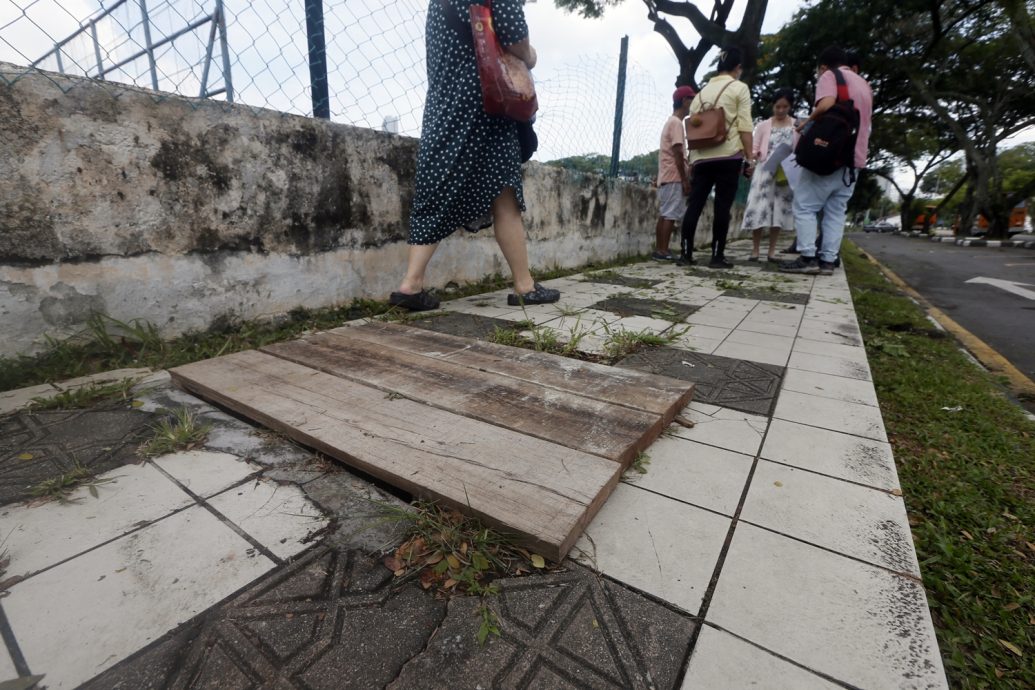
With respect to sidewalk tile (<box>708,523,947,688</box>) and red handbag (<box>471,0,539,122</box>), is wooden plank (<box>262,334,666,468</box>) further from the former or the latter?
red handbag (<box>471,0,539,122</box>)

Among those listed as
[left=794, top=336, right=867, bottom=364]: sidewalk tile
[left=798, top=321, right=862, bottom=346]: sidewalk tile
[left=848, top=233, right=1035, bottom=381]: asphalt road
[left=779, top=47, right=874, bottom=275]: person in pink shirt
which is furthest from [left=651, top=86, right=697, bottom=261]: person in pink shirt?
[left=794, top=336, right=867, bottom=364]: sidewalk tile

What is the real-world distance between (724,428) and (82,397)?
208 centimetres

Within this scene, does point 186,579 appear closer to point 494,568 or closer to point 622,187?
point 494,568

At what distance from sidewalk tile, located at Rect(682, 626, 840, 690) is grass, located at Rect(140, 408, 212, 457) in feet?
4.35

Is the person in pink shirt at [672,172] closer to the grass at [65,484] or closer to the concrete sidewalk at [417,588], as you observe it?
the concrete sidewalk at [417,588]

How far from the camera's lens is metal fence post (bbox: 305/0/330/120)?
249cm

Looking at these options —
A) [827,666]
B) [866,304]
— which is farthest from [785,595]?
[866,304]

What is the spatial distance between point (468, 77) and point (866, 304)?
364 centimetres

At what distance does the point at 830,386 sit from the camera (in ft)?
5.97

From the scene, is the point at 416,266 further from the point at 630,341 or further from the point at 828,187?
the point at 828,187

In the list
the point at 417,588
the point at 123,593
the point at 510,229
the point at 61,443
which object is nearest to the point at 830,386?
the point at 417,588

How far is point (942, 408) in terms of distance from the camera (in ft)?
6.08

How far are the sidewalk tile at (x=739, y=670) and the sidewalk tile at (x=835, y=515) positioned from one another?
1.10ft

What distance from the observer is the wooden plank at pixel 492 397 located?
126cm
